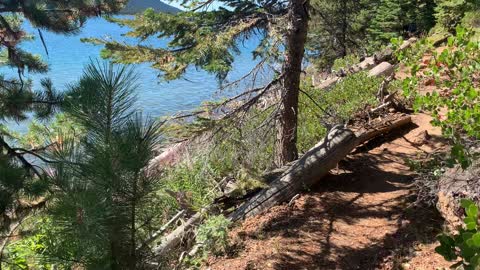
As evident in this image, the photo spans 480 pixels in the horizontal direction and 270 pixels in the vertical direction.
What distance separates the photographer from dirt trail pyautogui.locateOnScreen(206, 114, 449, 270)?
174 inches

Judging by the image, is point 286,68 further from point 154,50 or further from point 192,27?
point 154,50

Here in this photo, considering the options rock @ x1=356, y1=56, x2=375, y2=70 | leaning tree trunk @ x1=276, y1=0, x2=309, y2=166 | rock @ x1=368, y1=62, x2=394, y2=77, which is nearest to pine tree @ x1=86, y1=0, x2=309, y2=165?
leaning tree trunk @ x1=276, y1=0, x2=309, y2=166

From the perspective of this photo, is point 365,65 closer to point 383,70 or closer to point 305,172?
point 383,70

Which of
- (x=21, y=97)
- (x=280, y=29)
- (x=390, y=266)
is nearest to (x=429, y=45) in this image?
(x=390, y=266)

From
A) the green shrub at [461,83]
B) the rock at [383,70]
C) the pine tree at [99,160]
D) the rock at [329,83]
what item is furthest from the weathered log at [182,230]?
the rock at [383,70]

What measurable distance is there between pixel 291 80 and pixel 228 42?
3.70 ft

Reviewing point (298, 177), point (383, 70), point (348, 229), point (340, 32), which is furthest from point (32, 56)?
point (340, 32)

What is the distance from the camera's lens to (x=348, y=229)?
16.6ft

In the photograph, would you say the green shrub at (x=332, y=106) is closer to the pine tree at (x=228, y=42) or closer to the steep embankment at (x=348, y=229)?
the pine tree at (x=228, y=42)

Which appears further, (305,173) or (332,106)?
(332,106)

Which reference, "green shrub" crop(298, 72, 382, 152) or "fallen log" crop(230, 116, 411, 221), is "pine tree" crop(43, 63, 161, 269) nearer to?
"fallen log" crop(230, 116, 411, 221)

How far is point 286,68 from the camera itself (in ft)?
20.1

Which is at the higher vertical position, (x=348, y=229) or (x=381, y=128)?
(x=381, y=128)

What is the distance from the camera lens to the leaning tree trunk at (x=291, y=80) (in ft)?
19.6
